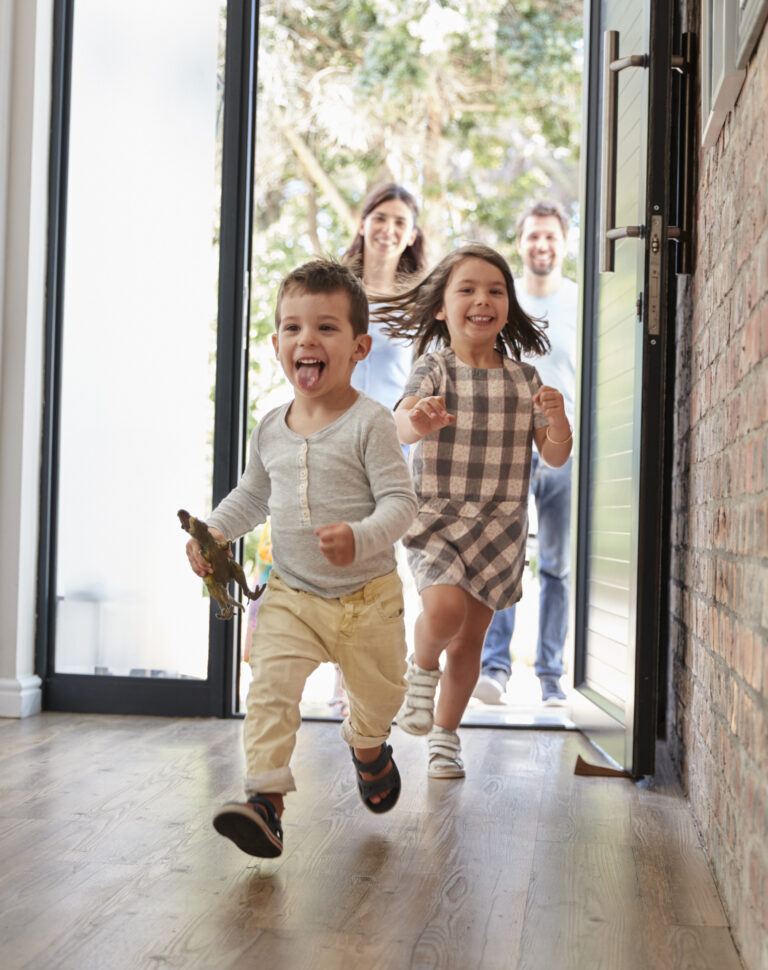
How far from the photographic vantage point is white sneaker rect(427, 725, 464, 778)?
239 cm

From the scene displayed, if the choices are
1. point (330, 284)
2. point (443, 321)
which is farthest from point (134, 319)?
point (330, 284)

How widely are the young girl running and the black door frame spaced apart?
27.6 inches

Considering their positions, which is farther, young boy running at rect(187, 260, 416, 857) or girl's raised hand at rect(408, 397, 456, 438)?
girl's raised hand at rect(408, 397, 456, 438)

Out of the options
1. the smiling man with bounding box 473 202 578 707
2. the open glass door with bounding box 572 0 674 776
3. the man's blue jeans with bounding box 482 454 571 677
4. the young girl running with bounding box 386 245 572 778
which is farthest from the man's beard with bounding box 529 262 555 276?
the young girl running with bounding box 386 245 572 778

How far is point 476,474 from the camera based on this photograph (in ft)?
8.39

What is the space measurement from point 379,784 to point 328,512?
0.51 m

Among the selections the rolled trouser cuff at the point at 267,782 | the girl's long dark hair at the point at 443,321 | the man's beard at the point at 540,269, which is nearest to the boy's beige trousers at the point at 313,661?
the rolled trouser cuff at the point at 267,782

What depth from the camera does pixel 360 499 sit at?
74.6 inches

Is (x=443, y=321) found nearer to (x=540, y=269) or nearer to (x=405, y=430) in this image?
(x=405, y=430)

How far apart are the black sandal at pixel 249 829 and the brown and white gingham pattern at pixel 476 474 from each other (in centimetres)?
94

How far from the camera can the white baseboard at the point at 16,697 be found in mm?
2973

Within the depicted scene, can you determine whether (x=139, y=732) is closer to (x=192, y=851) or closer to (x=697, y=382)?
(x=192, y=851)

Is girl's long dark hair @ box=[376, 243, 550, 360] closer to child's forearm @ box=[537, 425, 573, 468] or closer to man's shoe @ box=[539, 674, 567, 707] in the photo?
child's forearm @ box=[537, 425, 573, 468]

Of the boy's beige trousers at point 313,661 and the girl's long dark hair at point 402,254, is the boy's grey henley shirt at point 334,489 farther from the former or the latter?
the girl's long dark hair at point 402,254
